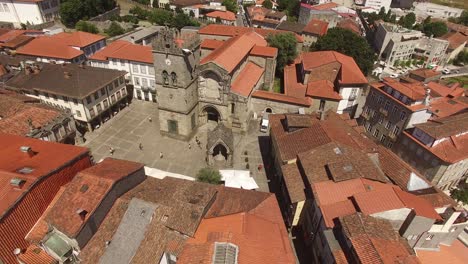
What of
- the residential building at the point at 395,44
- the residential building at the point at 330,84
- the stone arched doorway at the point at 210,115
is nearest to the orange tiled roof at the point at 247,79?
the stone arched doorway at the point at 210,115

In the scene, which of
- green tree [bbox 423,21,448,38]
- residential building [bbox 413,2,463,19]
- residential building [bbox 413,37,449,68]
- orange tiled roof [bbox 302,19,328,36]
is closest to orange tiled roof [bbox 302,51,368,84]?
orange tiled roof [bbox 302,19,328,36]

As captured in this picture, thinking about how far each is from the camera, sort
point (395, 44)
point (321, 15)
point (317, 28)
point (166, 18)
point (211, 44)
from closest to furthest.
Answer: point (211, 44)
point (317, 28)
point (166, 18)
point (395, 44)
point (321, 15)

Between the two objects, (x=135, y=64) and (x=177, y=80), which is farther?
(x=135, y=64)

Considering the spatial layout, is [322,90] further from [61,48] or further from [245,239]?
[61,48]

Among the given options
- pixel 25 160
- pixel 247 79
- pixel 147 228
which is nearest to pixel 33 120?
pixel 25 160

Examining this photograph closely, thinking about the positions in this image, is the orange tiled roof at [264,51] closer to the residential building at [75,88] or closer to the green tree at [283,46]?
the green tree at [283,46]
